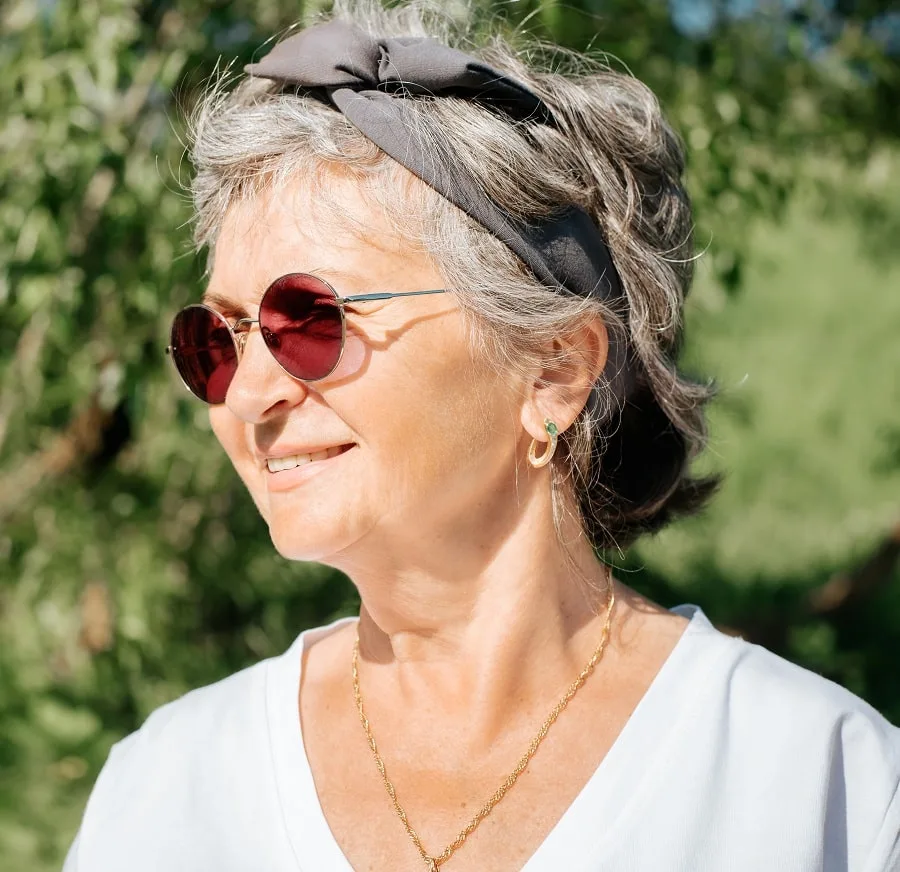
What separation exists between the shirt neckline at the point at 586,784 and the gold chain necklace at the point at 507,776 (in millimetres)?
115

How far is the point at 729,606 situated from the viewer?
199 inches

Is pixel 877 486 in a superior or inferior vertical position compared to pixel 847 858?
inferior

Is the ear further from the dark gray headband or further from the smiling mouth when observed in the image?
the smiling mouth

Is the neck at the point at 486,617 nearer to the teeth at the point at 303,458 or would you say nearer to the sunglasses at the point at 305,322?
the teeth at the point at 303,458

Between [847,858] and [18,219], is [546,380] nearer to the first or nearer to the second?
[847,858]

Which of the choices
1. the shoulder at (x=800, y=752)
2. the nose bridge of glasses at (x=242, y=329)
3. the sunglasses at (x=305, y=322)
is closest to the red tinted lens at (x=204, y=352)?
the nose bridge of glasses at (x=242, y=329)

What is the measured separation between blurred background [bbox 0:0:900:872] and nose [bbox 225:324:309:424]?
855 mm

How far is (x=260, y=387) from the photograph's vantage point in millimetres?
1728

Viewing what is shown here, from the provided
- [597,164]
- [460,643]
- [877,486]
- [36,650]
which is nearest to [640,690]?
[460,643]

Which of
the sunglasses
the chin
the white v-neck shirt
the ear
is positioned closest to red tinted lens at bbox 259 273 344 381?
the sunglasses

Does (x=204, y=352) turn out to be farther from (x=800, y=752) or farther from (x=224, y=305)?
(x=800, y=752)

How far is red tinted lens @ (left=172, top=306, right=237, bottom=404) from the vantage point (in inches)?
70.7

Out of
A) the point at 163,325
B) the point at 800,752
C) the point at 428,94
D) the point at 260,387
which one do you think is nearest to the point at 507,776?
the point at 800,752

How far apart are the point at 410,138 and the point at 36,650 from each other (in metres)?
3.24
